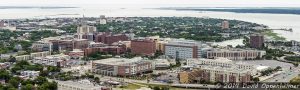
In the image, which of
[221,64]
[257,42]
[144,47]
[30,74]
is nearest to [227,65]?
[221,64]

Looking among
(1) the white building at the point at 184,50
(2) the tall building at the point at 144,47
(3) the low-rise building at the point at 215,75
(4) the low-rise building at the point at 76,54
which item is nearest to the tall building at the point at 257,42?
(1) the white building at the point at 184,50

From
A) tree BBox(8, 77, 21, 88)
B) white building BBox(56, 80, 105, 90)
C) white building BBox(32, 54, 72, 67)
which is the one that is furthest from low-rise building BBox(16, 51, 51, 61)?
white building BBox(56, 80, 105, 90)

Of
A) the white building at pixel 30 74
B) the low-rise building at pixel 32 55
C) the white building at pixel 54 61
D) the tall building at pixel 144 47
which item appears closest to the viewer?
the white building at pixel 30 74

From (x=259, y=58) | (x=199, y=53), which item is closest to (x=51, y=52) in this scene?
(x=199, y=53)

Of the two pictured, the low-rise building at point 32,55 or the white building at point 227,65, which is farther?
the low-rise building at point 32,55

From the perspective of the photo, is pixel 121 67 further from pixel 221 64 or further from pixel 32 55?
pixel 32 55

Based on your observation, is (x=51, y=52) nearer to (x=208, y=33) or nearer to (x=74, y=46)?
(x=74, y=46)

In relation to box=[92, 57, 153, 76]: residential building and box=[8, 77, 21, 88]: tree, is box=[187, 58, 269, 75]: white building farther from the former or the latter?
box=[8, 77, 21, 88]: tree

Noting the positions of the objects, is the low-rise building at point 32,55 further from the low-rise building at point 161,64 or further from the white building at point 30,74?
the low-rise building at point 161,64
